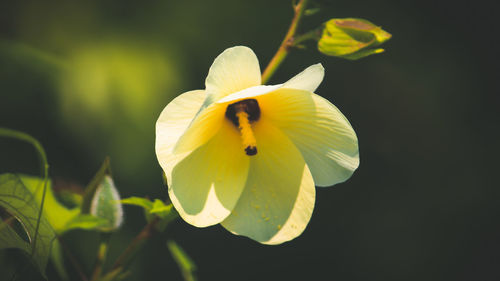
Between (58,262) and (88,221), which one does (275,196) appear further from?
(58,262)

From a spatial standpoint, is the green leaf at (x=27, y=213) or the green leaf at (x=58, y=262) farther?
the green leaf at (x=58, y=262)

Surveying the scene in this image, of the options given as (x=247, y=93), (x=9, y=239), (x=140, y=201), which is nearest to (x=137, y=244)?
(x=140, y=201)

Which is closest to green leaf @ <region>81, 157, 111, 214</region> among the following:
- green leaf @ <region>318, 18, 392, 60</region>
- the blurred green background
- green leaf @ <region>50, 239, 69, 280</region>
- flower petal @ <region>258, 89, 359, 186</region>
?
green leaf @ <region>50, 239, 69, 280</region>

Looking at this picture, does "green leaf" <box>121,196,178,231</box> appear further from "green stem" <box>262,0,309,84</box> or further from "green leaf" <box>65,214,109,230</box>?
"green stem" <box>262,0,309,84</box>

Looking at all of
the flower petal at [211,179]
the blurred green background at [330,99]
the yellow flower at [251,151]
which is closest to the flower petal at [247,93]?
the yellow flower at [251,151]

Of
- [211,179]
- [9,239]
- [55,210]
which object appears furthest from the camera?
[55,210]

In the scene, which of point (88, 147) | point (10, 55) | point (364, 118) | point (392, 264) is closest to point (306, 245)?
point (392, 264)

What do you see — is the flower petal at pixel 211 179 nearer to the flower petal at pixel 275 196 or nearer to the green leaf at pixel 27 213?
the flower petal at pixel 275 196
